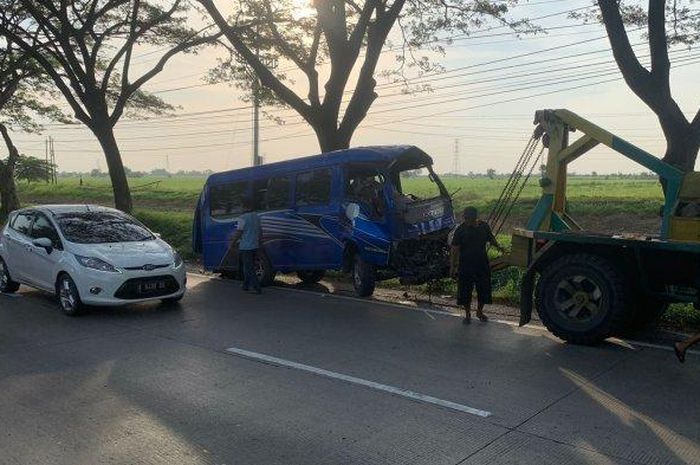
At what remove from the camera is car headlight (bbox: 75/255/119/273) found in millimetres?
8961

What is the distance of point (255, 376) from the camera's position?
20.1ft

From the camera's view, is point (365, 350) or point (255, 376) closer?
point (255, 376)

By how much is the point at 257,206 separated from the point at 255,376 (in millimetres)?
6927

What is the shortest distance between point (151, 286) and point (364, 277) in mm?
3415

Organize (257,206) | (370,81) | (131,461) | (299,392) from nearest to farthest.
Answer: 1. (131,461)
2. (299,392)
3. (257,206)
4. (370,81)

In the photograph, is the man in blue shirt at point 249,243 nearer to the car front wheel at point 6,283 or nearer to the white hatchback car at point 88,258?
the white hatchback car at point 88,258

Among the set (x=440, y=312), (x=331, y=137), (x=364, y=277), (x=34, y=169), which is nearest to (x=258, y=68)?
(x=331, y=137)

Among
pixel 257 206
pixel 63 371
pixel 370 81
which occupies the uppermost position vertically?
pixel 370 81

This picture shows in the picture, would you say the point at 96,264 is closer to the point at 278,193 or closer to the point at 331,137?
the point at 278,193

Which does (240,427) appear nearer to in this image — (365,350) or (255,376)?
(255,376)

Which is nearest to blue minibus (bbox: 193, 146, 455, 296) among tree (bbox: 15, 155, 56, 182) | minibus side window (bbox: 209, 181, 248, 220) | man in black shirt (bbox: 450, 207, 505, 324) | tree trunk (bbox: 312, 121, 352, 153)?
minibus side window (bbox: 209, 181, 248, 220)

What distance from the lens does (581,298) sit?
24.2 ft

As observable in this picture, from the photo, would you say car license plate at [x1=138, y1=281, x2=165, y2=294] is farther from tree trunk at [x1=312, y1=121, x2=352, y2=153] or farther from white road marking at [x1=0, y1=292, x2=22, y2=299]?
tree trunk at [x1=312, y1=121, x2=352, y2=153]

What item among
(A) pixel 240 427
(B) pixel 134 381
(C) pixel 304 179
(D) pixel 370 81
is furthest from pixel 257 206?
(A) pixel 240 427
